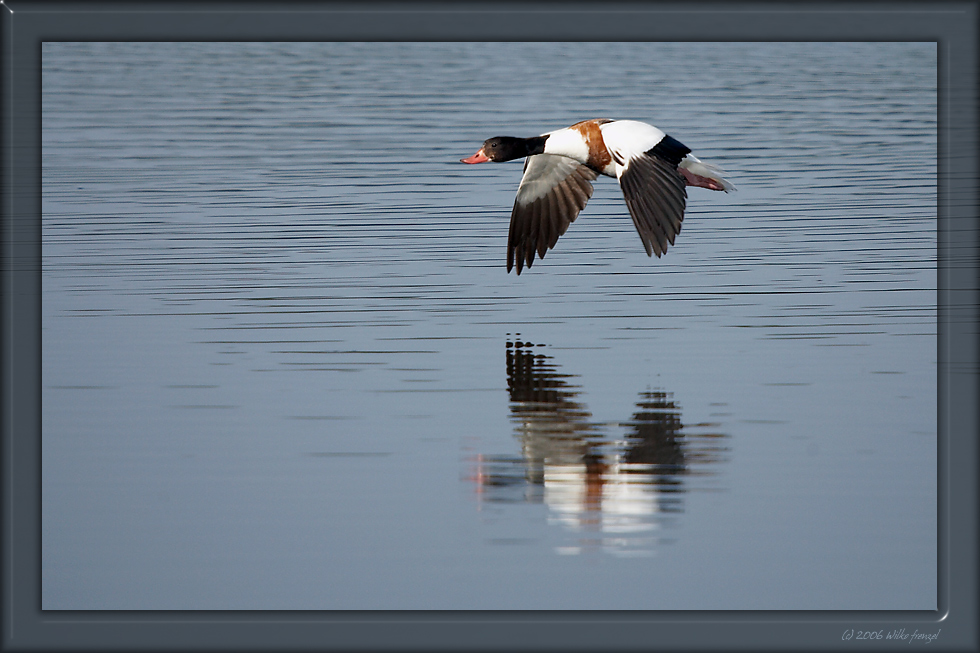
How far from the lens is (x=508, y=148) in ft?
35.2

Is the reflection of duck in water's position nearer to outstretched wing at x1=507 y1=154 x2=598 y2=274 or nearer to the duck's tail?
outstretched wing at x1=507 y1=154 x2=598 y2=274

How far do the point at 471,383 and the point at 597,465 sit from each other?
55.3 inches

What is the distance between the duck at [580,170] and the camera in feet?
29.9

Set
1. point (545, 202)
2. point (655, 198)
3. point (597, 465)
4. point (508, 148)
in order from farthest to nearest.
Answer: point (508, 148)
point (545, 202)
point (655, 198)
point (597, 465)

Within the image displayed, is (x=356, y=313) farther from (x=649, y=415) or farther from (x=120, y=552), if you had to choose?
(x=120, y=552)

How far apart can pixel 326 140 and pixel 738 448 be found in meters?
13.1

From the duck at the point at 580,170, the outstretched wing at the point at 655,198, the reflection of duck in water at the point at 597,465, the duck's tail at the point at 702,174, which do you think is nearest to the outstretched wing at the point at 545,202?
the duck at the point at 580,170

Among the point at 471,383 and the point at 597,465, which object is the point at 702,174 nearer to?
the point at 471,383

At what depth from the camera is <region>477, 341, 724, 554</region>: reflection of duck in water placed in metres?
5.69

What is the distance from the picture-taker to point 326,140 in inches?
742

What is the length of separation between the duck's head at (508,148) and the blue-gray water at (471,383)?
2.52 feet

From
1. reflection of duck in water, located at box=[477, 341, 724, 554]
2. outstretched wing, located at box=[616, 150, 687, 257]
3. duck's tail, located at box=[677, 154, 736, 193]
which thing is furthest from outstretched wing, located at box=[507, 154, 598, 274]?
reflection of duck in water, located at box=[477, 341, 724, 554]

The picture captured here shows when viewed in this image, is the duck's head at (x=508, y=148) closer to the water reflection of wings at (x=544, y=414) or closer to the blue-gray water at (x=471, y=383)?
the blue-gray water at (x=471, y=383)

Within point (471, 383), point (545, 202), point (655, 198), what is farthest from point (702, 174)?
point (471, 383)
